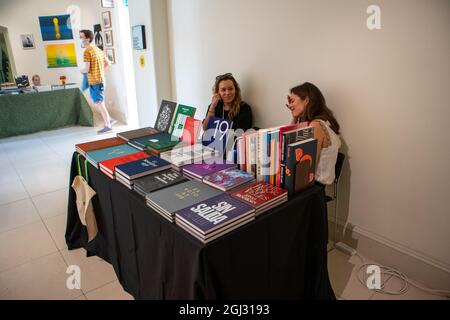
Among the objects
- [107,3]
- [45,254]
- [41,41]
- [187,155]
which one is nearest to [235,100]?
[187,155]

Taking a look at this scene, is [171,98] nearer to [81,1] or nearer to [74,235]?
[74,235]

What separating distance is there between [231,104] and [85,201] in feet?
4.69

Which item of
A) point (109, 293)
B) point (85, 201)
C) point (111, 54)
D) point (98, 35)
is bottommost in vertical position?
point (109, 293)

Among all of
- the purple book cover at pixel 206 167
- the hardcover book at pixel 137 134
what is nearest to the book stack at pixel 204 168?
the purple book cover at pixel 206 167

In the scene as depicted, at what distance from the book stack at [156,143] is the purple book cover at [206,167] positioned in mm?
334

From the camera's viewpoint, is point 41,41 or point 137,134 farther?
point 41,41

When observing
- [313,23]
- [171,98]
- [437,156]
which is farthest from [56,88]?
[437,156]

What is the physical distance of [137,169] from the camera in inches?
66.5

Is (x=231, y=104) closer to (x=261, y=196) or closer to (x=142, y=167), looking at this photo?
(x=142, y=167)

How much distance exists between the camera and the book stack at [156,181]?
60.1 inches

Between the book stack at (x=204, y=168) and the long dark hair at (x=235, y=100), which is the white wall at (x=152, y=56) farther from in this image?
the book stack at (x=204, y=168)

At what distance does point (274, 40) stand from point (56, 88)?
4.66m

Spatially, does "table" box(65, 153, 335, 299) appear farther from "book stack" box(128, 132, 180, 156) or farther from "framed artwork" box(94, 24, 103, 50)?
"framed artwork" box(94, 24, 103, 50)

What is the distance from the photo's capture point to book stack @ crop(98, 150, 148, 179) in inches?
69.2
